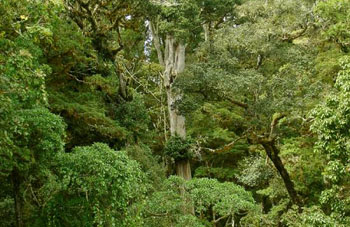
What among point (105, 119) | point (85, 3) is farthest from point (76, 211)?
point (85, 3)

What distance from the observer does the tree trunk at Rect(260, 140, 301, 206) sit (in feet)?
30.4

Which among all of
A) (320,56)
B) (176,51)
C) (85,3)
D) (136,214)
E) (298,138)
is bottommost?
(136,214)

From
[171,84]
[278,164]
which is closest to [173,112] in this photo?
[171,84]

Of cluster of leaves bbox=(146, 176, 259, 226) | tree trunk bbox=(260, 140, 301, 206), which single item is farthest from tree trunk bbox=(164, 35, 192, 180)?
cluster of leaves bbox=(146, 176, 259, 226)

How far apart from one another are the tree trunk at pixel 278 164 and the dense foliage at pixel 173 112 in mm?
32

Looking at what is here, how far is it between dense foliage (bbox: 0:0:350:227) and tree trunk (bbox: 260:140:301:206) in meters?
0.03

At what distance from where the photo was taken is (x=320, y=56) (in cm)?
1009

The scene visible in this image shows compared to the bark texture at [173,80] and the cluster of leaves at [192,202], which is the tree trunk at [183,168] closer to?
the bark texture at [173,80]

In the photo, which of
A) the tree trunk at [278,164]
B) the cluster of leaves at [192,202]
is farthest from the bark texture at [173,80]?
the cluster of leaves at [192,202]

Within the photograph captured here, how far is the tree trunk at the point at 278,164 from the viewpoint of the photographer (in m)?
9.28

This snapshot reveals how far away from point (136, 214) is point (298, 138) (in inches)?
207

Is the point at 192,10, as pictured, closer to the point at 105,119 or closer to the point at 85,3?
the point at 85,3

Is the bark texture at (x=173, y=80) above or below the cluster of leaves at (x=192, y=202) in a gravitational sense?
above

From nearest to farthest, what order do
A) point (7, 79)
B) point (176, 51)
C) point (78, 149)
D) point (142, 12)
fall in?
point (7, 79)
point (78, 149)
point (142, 12)
point (176, 51)
